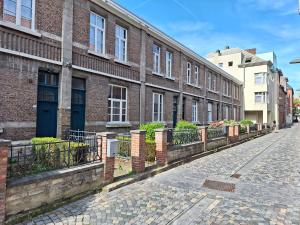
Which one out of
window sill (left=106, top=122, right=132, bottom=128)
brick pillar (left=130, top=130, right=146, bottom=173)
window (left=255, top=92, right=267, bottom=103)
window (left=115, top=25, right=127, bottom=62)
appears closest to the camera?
brick pillar (left=130, top=130, right=146, bottom=173)

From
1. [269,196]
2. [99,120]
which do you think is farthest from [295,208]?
[99,120]

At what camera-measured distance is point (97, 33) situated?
1165cm

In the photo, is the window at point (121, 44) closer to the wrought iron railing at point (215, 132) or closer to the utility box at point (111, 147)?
the wrought iron railing at point (215, 132)

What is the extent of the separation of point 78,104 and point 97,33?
366 centimetres

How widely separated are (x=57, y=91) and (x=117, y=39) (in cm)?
488

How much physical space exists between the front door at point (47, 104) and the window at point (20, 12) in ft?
6.09

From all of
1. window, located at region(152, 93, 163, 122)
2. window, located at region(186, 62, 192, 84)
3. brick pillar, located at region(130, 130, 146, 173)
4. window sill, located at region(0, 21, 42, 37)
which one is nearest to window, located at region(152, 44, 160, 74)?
window, located at region(152, 93, 163, 122)

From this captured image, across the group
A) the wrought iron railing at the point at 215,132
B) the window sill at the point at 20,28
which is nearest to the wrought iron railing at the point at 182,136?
A: the wrought iron railing at the point at 215,132

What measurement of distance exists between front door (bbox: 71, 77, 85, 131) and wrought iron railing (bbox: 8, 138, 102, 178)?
3.79m

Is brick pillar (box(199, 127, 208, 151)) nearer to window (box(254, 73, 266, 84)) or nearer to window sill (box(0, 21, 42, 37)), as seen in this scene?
window sill (box(0, 21, 42, 37))

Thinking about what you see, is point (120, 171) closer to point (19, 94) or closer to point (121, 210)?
point (121, 210)

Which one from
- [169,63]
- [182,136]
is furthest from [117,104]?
[169,63]

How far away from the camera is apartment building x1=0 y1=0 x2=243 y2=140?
826 cm

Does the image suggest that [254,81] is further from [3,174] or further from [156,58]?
[3,174]
